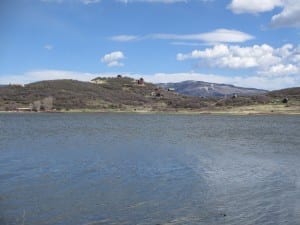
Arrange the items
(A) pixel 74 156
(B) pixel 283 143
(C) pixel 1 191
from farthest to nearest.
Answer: (B) pixel 283 143 < (A) pixel 74 156 < (C) pixel 1 191

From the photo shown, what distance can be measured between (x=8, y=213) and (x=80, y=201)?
454 cm

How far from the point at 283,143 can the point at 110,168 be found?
3466 centimetres

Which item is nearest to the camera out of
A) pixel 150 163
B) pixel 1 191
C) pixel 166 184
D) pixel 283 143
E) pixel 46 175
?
pixel 1 191

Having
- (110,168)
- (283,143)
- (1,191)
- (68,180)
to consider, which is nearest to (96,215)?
(1,191)

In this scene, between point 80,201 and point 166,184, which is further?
point 166,184

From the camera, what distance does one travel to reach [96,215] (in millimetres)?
24953

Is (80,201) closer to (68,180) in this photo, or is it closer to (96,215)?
(96,215)

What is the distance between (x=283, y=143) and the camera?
67.9m

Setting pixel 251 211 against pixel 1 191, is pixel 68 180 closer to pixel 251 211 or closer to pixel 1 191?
pixel 1 191

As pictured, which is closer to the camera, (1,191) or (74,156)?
(1,191)

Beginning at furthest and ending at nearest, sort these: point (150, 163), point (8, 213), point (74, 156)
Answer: point (74, 156)
point (150, 163)
point (8, 213)

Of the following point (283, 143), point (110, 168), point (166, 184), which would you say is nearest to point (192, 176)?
point (166, 184)

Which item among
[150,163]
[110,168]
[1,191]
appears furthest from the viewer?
[150,163]

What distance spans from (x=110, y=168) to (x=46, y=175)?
245 inches
